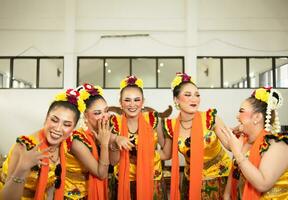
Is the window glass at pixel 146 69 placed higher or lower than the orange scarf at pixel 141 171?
higher

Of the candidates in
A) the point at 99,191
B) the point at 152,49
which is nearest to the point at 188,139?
the point at 99,191

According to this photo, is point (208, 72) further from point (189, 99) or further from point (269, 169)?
point (269, 169)

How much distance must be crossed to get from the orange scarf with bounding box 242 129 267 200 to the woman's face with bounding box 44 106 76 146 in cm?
130

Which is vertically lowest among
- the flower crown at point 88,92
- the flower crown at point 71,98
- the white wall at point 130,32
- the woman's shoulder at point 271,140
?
the woman's shoulder at point 271,140

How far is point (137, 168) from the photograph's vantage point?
285 centimetres

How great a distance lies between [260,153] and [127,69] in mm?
6271

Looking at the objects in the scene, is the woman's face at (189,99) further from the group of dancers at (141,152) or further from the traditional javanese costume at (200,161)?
the traditional javanese costume at (200,161)

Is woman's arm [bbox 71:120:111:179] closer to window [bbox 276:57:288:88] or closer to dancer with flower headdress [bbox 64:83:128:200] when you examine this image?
dancer with flower headdress [bbox 64:83:128:200]

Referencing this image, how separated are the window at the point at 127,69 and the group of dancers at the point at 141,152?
5.06 m

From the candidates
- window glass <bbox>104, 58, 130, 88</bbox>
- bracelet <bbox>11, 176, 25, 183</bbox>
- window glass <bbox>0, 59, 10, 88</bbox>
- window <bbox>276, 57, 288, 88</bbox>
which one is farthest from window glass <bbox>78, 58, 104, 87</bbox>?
bracelet <bbox>11, 176, 25, 183</bbox>

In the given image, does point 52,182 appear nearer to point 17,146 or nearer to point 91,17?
point 17,146

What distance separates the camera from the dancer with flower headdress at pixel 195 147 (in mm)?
2814

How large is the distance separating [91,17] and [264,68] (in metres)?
4.80

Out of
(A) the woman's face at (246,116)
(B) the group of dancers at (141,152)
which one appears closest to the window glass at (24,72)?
(B) the group of dancers at (141,152)
